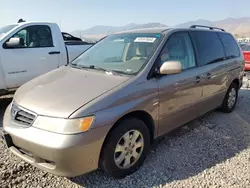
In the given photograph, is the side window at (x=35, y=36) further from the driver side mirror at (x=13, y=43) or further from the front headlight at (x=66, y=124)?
the front headlight at (x=66, y=124)

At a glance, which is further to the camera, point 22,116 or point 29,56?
point 29,56

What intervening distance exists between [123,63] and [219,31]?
2.60 m

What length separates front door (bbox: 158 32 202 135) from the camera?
312 centimetres

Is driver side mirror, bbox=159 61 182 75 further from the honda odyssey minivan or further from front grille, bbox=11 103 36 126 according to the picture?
front grille, bbox=11 103 36 126

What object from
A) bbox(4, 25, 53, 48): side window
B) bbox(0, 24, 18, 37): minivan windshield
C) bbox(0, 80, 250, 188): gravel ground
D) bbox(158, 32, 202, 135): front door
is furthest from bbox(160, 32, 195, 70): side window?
bbox(0, 24, 18, 37): minivan windshield

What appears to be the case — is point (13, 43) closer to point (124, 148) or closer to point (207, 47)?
point (124, 148)

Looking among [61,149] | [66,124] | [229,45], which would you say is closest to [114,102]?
[66,124]

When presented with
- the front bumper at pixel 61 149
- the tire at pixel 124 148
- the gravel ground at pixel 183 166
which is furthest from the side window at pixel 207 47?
the front bumper at pixel 61 149

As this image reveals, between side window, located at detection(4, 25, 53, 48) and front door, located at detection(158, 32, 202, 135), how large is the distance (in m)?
3.03

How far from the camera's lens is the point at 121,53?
3.54 m

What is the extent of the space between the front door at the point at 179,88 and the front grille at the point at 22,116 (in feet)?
4.90

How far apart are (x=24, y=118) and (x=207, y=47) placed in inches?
121

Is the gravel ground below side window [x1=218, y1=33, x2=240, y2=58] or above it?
below

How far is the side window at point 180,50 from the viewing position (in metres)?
3.26
